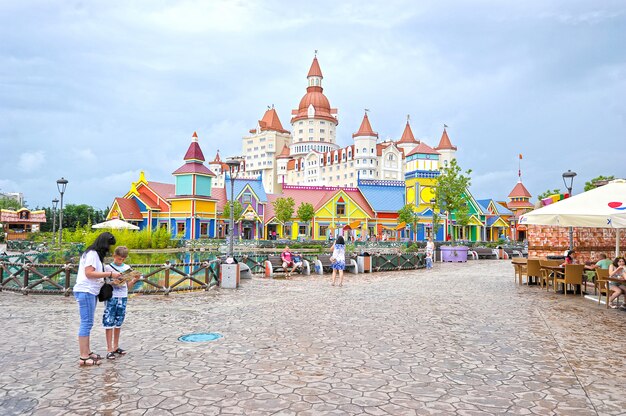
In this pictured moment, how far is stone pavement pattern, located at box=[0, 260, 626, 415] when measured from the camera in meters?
4.82

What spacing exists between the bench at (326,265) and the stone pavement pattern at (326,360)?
27.0 ft

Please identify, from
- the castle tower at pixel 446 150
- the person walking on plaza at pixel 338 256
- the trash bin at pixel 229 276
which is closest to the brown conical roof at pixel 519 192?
the castle tower at pixel 446 150

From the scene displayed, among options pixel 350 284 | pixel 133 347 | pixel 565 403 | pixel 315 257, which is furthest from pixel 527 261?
pixel 133 347

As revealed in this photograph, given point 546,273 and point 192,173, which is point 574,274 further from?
point 192,173

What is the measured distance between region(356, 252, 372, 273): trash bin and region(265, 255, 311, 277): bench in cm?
236

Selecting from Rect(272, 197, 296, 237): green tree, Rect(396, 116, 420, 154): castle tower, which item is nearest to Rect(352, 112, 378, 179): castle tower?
Rect(396, 116, 420, 154): castle tower

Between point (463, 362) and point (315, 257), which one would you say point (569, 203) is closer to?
point (463, 362)

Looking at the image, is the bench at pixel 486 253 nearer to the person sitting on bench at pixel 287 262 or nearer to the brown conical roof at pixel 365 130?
the person sitting on bench at pixel 287 262

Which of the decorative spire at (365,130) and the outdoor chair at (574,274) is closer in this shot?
the outdoor chair at (574,274)

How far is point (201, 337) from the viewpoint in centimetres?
775

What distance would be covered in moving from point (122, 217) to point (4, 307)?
3829 centimetres

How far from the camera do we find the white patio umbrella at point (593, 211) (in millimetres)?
10387

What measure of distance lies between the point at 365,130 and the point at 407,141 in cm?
1021

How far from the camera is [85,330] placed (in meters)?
6.03
